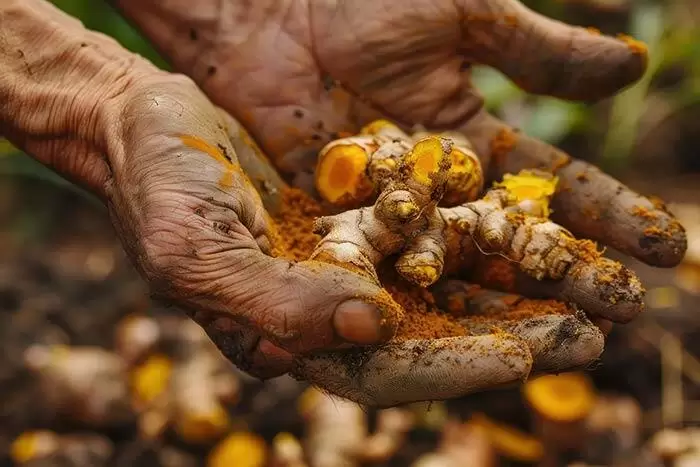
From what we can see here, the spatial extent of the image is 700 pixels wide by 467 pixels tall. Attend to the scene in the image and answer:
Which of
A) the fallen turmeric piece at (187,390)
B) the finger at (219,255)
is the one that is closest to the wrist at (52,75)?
the finger at (219,255)

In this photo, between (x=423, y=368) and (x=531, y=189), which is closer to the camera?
(x=423, y=368)

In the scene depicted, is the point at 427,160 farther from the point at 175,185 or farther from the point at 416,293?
the point at 175,185

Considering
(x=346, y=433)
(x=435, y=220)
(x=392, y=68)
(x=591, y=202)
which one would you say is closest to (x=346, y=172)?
(x=435, y=220)

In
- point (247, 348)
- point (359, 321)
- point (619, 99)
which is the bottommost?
point (619, 99)

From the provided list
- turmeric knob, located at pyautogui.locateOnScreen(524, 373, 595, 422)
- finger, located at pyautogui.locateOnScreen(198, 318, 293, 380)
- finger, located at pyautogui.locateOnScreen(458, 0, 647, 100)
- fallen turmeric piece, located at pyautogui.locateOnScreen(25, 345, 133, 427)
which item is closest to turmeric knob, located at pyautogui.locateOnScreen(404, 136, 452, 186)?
finger, located at pyautogui.locateOnScreen(198, 318, 293, 380)

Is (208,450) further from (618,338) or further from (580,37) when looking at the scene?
(580,37)

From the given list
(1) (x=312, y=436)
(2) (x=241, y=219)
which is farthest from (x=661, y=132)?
(2) (x=241, y=219)

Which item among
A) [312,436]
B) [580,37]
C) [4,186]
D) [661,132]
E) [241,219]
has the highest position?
[580,37]
